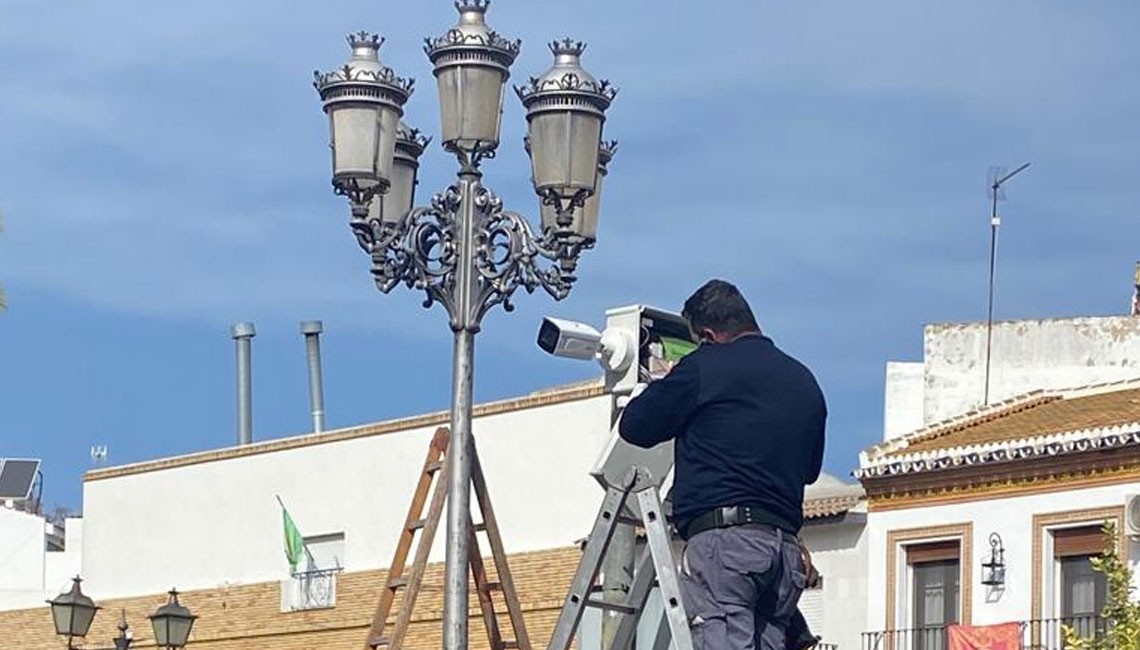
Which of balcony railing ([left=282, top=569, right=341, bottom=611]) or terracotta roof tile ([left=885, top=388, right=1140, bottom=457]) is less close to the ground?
terracotta roof tile ([left=885, top=388, right=1140, bottom=457])

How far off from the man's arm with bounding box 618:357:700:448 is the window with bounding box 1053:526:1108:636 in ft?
81.7

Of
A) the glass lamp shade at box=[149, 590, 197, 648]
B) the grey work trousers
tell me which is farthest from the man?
the glass lamp shade at box=[149, 590, 197, 648]

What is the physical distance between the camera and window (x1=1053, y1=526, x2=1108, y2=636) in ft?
108

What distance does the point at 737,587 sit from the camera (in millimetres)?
8484

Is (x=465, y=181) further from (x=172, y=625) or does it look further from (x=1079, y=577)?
(x=1079, y=577)

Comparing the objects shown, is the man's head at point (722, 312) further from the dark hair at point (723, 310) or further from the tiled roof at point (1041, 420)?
the tiled roof at point (1041, 420)

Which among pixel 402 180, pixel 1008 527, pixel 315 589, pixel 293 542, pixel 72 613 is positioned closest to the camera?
pixel 402 180

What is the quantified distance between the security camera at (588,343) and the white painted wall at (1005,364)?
24.1 metres

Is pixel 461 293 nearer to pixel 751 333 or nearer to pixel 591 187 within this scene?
pixel 591 187

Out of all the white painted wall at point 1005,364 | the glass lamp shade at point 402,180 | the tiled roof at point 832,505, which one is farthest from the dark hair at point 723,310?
the white painted wall at point 1005,364

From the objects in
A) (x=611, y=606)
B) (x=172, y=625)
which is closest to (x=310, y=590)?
(x=172, y=625)

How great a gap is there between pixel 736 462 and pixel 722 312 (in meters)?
0.47

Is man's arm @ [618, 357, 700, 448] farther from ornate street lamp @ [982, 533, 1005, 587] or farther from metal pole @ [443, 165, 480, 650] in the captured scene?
ornate street lamp @ [982, 533, 1005, 587]

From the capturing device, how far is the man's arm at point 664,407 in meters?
8.62
